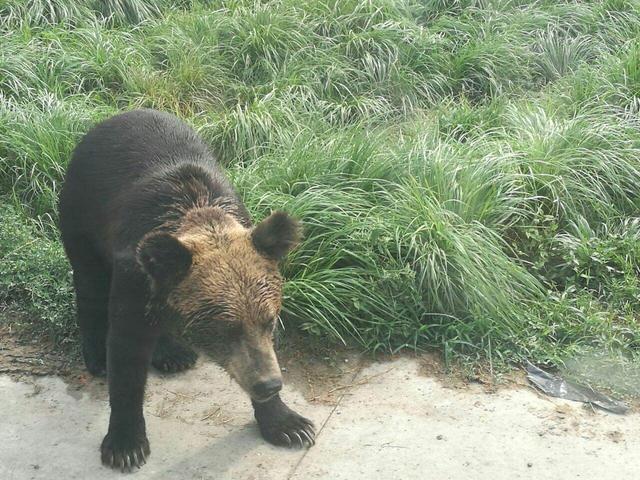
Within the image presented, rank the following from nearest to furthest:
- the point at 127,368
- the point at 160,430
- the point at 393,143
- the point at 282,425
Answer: the point at 127,368
the point at 282,425
the point at 160,430
the point at 393,143

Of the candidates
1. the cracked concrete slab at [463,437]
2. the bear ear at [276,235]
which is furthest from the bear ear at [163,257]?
the cracked concrete slab at [463,437]

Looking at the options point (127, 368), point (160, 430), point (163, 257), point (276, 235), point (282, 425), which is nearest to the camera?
point (163, 257)

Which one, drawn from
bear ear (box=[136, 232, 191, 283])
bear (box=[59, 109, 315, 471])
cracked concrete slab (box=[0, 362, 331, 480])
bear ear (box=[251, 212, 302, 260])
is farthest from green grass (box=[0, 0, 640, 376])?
bear ear (box=[136, 232, 191, 283])

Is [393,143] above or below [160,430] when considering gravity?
above

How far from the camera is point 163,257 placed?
3.46m

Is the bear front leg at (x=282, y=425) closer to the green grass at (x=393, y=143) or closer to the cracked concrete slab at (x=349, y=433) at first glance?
the cracked concrete slab at (x=349, y=433)

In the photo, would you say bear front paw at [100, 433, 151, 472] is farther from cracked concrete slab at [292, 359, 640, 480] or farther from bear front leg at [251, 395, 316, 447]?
cracked concrete slab at [292, 359, 640, 480]

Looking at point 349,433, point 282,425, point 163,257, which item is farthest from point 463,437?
point 163,257

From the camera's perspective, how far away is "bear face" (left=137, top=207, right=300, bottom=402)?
349 centimetres

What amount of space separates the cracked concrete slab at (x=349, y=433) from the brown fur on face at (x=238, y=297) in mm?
611

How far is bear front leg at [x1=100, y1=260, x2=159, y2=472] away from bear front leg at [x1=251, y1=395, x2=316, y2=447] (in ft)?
1.73

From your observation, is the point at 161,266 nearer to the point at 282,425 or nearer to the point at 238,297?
the point at 238,297

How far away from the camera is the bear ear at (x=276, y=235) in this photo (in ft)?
11.9

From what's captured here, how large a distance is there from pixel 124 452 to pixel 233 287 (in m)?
0.94
